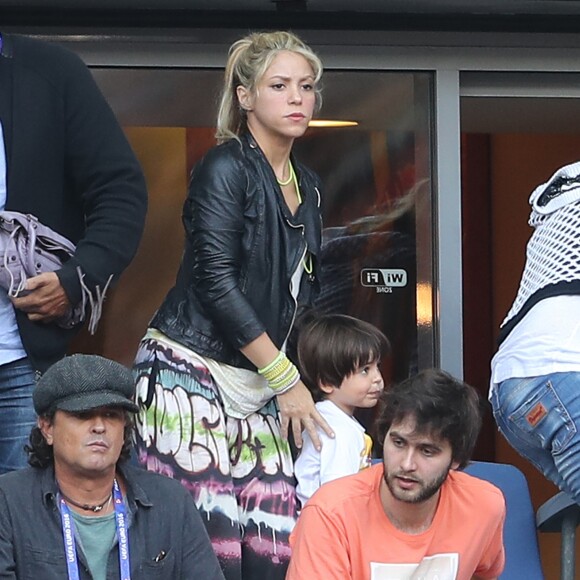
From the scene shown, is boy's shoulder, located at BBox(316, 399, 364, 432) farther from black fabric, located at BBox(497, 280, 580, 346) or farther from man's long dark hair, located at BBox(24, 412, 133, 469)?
man's long dark hair, located at BBox(24, 412, 133, 469)

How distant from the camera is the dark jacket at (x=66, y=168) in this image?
3951mm

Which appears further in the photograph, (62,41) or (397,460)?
(62,41)

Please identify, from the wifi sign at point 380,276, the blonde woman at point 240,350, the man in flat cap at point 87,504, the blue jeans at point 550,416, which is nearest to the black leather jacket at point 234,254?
the blonde woman at point 240,350

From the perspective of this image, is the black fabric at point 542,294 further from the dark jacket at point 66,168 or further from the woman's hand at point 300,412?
the dark jacket at point 66,168

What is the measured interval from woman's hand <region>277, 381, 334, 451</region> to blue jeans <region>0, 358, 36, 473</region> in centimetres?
74

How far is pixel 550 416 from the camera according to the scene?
3645mm

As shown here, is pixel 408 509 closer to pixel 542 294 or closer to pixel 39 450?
pixel 542 294

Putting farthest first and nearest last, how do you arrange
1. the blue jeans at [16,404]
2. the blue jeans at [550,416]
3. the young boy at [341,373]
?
the young boy at [341,373] → the blue jeans at [16,404] → the blue jeans at [550,416]

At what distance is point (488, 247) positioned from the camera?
8.08 meters

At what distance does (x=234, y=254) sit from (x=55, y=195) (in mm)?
547

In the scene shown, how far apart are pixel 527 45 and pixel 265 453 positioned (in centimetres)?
203

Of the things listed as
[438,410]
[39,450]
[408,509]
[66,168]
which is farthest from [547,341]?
[66,168]

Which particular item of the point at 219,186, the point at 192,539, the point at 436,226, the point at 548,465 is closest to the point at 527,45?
the point at 436,226

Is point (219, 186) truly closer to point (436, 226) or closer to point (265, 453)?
point (265, 453)
